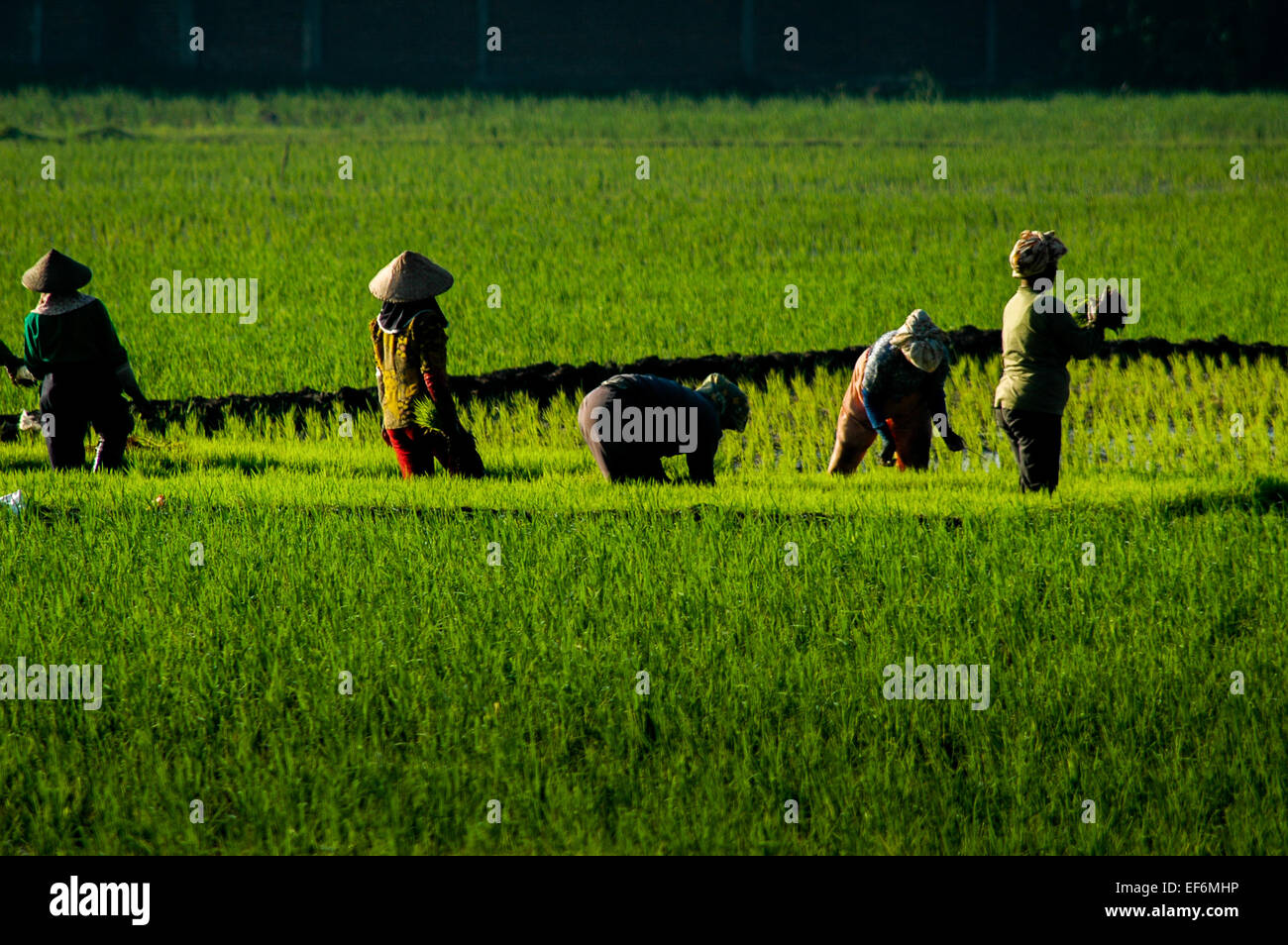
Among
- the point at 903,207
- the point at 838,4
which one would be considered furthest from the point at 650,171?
the point at 838,4

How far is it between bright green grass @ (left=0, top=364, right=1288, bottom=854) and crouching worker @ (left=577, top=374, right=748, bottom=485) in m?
0.18

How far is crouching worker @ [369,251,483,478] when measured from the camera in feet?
20.1

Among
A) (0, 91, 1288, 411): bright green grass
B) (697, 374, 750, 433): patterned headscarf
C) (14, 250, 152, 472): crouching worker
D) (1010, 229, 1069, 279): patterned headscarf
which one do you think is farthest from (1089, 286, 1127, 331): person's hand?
(14, 250, 152, 472): crouching worker

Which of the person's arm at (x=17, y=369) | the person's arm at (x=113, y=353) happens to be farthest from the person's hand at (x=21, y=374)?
the person's arm at (x=113, y=353)

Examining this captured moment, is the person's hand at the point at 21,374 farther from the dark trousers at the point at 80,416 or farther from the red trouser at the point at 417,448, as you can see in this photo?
the red trouser at the point at 417,448

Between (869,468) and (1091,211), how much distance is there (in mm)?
9472

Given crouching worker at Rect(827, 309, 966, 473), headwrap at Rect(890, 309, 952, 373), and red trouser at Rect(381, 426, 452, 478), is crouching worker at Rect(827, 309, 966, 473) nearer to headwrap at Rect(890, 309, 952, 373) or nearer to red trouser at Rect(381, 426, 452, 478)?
headwrap at Rect(890, 309, 952, 373)

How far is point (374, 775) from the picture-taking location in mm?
3689

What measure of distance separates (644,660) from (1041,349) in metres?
2.44

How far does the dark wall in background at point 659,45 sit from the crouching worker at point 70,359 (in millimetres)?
20255

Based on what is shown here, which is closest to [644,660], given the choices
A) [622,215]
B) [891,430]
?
[891,430]

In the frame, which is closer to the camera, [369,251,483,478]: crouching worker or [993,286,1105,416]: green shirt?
[993,286,1105,416]: green shirt

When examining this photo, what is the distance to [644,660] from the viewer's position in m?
4.45

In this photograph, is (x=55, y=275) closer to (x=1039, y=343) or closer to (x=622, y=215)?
(x=1039, y=343)
